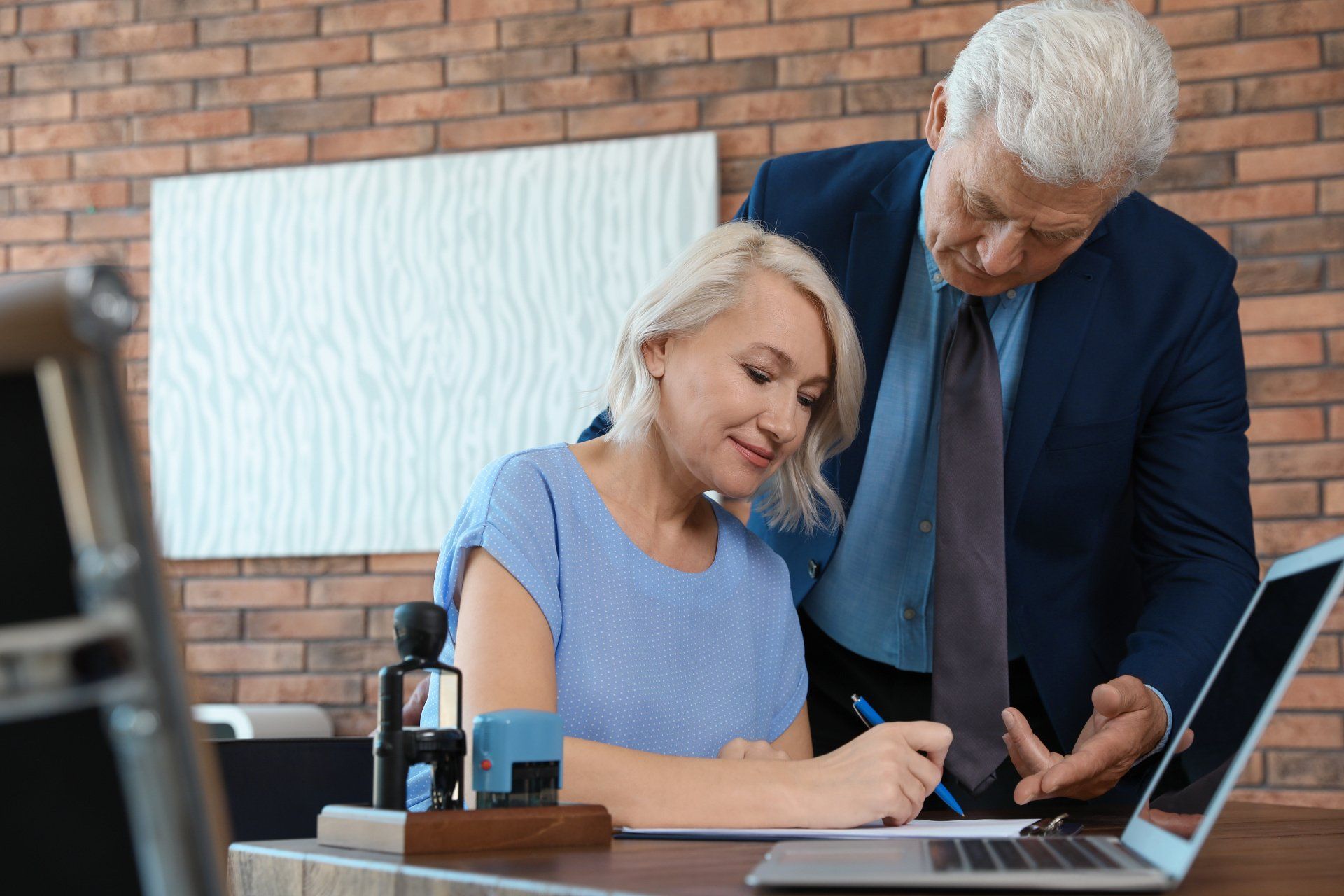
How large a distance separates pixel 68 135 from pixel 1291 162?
3.21 metres

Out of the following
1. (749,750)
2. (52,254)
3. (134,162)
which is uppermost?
(134,162)

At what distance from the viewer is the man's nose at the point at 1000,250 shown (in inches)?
66.4

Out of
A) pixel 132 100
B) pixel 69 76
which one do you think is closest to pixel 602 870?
pixel 132 100

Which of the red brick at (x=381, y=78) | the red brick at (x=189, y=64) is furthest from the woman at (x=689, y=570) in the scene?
the red brick at (x=189, y=64)

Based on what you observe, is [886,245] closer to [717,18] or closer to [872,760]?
[872,760]

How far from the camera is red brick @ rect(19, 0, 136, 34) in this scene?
3.93 meters

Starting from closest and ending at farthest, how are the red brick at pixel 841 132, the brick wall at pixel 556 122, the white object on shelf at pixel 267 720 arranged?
the brick wall at pixel 556 122 → the white object on shelf at pixel 267 720 → the red brick at pixel 841 132

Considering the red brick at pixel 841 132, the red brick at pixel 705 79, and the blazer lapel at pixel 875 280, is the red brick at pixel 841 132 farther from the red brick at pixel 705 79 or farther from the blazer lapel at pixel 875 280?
the blazer lapel at pixel 875 280

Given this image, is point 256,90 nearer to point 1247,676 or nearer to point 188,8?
point 188,8

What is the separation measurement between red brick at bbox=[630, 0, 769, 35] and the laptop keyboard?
284cm

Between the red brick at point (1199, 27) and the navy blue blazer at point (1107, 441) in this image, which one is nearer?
the navy blue blazer at point (1107, 441)

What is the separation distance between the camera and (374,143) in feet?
12.3

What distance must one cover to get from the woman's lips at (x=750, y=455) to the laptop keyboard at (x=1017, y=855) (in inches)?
30.7

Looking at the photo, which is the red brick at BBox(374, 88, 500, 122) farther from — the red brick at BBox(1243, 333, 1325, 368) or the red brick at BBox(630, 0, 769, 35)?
the red brick at BBox(1243, 333, 1325, 368)
